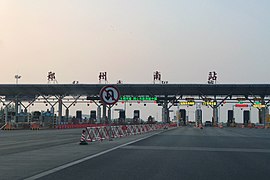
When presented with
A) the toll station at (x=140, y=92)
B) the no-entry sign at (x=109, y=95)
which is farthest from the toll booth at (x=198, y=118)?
the no-entry sign at (x=109, y=95)

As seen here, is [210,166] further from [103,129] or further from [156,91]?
[156,91]

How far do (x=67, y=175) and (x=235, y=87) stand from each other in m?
60.7

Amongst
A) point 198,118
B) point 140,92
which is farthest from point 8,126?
point 198,118

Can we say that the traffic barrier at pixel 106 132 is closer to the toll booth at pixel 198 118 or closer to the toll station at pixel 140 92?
the toll station at pixel 140 92

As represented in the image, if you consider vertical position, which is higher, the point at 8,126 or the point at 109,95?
the point at 109,95

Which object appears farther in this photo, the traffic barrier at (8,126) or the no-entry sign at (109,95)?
the traffic barrier at (8,126)

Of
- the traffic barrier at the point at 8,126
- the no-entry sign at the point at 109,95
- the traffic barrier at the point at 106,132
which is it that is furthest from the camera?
the traffic barrier at the point at 8,126

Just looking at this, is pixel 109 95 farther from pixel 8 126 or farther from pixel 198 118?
pixel 198 118

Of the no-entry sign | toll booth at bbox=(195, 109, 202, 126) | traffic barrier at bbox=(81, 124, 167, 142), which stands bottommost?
toll booth at bbox=(195, 109, 202, 126)

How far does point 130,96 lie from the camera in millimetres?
79750

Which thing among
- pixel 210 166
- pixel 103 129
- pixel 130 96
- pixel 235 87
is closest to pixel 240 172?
pixel 210 166

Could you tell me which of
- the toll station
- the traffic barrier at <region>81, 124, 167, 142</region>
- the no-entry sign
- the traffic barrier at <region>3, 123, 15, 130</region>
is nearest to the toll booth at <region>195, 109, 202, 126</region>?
the toll station

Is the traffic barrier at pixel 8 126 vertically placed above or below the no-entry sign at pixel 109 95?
below

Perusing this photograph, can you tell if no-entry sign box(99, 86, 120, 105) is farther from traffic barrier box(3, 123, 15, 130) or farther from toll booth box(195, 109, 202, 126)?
toll booth box(195, 109, 202, 126)
